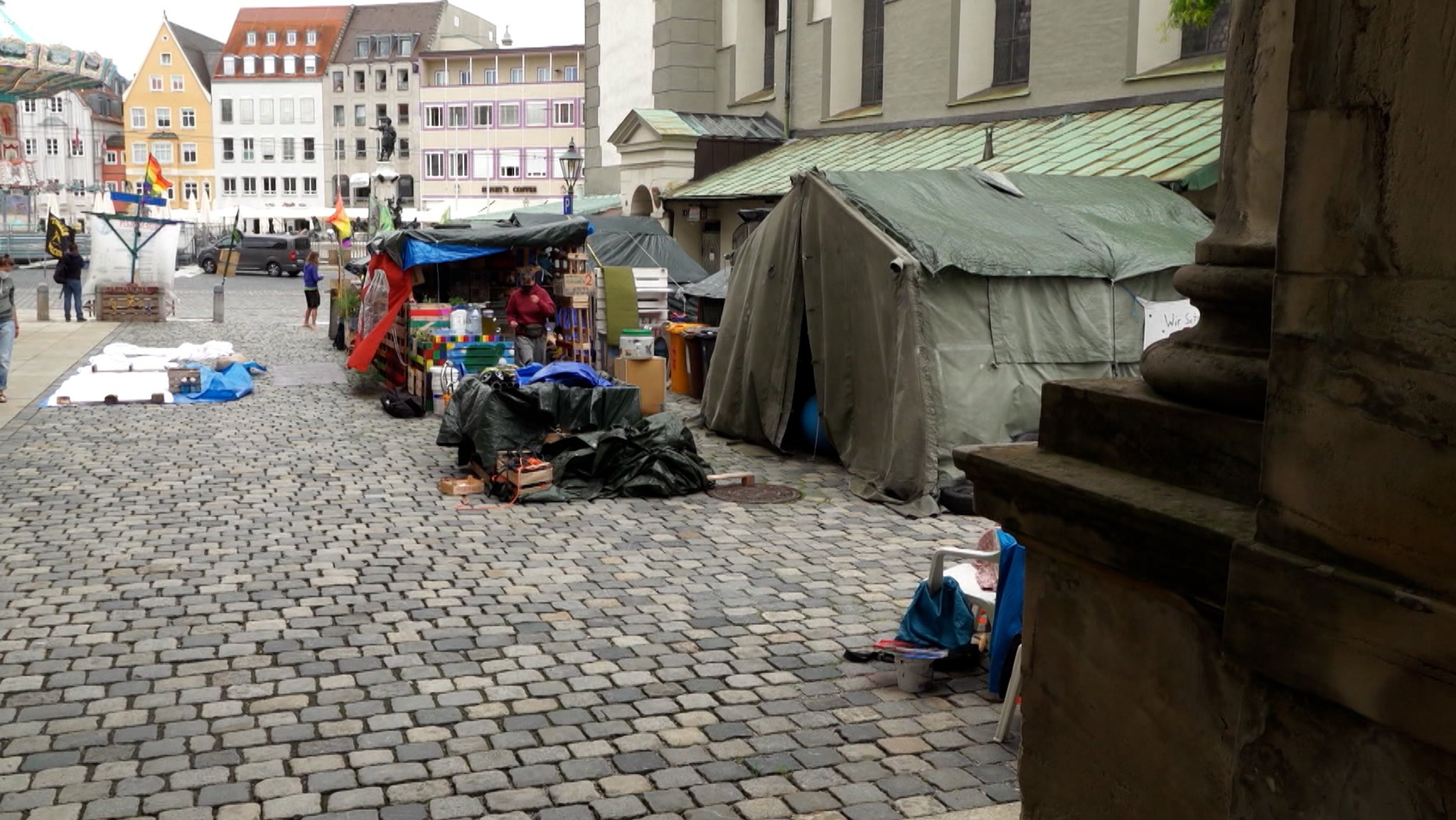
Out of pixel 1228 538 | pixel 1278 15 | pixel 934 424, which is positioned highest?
pixel 1278 15

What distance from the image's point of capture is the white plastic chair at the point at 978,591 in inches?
234

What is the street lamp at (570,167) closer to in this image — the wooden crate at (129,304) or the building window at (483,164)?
the wooden crate at (129,304)

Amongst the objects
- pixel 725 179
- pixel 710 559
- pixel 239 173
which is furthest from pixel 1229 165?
pixel 239 173

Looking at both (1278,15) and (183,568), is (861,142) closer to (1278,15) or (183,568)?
(183,568)

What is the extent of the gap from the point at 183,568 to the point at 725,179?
18.4 m

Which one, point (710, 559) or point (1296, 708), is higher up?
point (1296, 708)

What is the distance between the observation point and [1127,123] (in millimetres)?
17969

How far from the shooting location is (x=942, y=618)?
6.93 m

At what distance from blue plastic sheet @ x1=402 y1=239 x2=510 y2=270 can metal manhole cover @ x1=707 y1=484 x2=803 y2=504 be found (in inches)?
265

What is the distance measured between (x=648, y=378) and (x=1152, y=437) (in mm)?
13406

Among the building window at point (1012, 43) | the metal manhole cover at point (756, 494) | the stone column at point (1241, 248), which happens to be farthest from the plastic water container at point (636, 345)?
the stone column at point (1241, 248)

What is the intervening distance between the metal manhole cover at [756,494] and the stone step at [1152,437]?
801cm

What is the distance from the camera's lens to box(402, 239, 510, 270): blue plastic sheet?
16953 millimetres

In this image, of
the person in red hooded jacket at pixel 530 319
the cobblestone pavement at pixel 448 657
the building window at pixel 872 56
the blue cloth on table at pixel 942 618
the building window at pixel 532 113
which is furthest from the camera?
the building window at pixel 532 113
